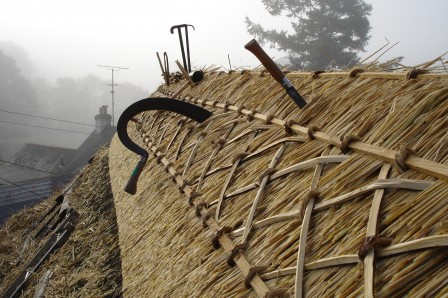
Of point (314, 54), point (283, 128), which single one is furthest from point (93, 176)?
point (314, 54)

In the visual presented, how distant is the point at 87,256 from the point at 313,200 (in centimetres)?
280

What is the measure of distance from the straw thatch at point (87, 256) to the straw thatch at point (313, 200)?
25.8 inches

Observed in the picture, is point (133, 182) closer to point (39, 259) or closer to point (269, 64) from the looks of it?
point (269, 64)

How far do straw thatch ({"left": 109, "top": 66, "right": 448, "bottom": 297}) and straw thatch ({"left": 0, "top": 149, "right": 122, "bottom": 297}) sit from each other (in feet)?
2.15

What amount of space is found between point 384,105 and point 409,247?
1.89 ft

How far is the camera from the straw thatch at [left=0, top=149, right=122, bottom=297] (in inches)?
109

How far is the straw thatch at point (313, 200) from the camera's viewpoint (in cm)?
82

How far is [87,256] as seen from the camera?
3.39 m

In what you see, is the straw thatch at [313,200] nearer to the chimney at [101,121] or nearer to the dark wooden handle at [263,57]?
the dark wooden handle at [263,57]

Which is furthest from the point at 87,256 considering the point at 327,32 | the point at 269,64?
the point at 327,32

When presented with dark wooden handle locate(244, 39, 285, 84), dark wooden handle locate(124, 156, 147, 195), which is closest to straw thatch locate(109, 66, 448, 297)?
Result: dark wooden handle locate(244, 39, 285, 84)

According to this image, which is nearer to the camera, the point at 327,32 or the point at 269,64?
the point at 269,64

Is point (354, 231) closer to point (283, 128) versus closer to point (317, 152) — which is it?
point (317, 152)

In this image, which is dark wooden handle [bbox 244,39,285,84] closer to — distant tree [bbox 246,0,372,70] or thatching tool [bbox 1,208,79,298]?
thatching tool [bbox 1,208,79,298]
